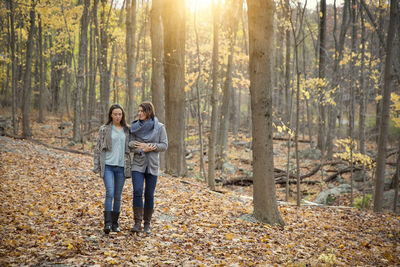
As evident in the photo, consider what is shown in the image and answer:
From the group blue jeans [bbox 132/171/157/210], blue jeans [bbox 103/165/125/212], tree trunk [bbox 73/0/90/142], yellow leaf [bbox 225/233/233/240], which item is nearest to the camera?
blue jeans [bbox 103/165/125/212]

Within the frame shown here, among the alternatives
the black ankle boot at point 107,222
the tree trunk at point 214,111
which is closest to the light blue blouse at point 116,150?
the black ankle boot at point 107,222

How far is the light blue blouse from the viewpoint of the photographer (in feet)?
15.8

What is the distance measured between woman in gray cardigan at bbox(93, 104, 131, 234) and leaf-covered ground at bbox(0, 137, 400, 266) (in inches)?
16.0

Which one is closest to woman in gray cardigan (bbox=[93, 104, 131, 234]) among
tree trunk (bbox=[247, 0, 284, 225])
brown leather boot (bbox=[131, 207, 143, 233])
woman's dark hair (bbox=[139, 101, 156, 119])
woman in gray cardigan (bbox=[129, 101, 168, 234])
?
woman in gray cardigan (bbox=[129, 101, 168, 234])

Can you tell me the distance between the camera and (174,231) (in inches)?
217

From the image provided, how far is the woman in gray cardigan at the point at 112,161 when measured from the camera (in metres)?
4.81

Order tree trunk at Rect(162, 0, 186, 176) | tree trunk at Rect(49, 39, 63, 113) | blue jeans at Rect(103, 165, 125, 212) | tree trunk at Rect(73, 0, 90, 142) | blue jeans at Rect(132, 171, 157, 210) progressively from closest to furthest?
blue jeans at Rect(103, 165, 125, 212) → blue jeans at Rect(132, 171, 157, 210) → tree trunk at Rect(162, 0, 186, 176) → tree trunk at Rect(73, 0, 90, 142) → tree trunk at Rect(49, 39, 63, 113)

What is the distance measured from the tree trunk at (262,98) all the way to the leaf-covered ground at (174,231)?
668 mm

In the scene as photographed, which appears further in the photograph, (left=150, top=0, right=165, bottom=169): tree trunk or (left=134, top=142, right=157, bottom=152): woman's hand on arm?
(left=150, top=0, right=165, bottom=169): tree trunk

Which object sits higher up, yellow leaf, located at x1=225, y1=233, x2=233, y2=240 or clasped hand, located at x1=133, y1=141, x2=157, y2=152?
clasped hand, located at x1=133, y1=141, x2=157, y2=152

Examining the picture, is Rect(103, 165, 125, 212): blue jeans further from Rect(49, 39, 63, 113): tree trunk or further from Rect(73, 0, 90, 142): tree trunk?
Rect(49, 39, 63, 113): tree trunk

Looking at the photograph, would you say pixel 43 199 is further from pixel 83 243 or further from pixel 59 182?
pixel 83 243

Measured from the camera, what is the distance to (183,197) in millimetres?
8219

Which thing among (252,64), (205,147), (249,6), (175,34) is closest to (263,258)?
(252,64)
